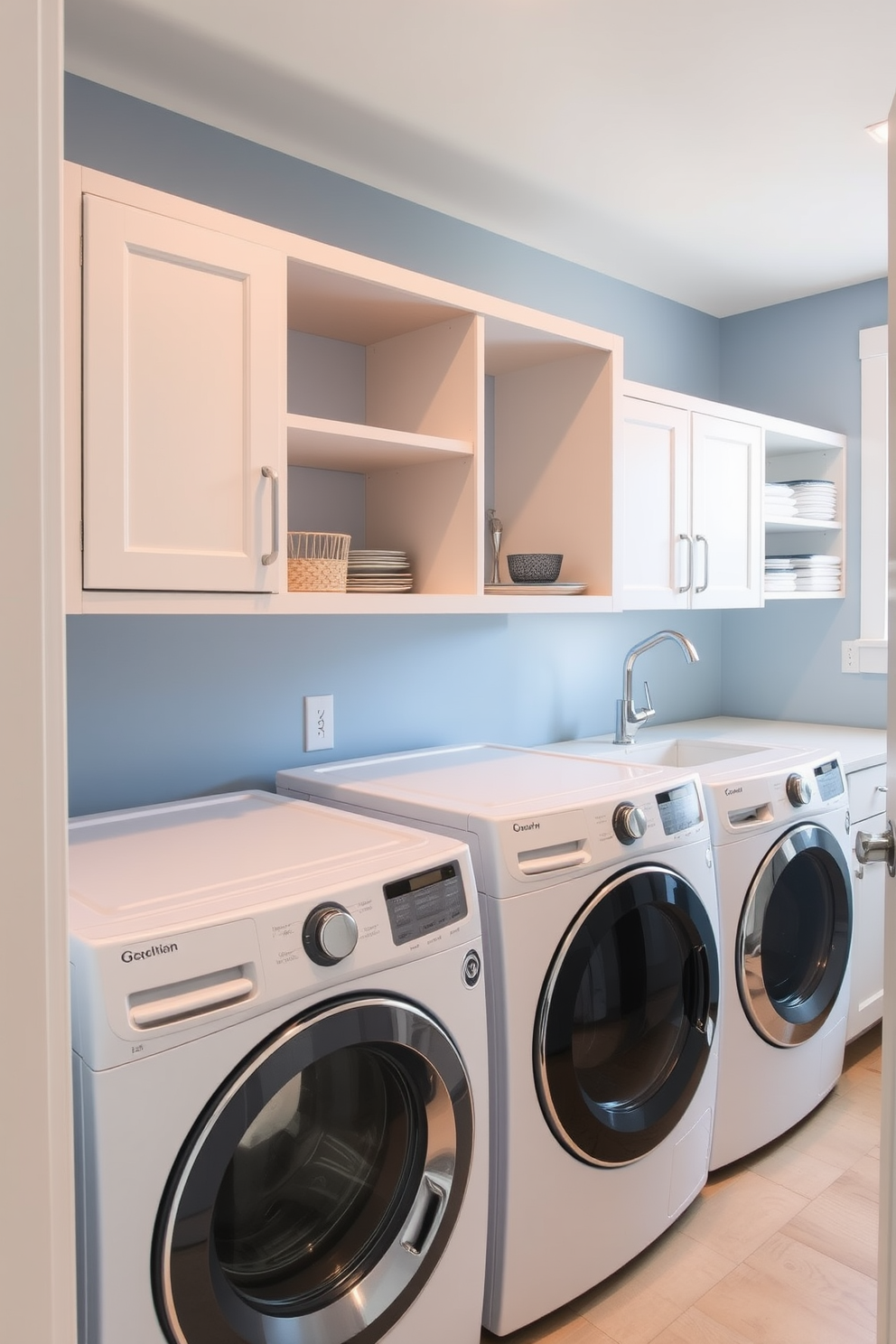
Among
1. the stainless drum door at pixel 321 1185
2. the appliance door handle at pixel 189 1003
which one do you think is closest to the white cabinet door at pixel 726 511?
the stainless drum door at pixel 321 1185

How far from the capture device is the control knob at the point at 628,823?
A: 1854 millimetres

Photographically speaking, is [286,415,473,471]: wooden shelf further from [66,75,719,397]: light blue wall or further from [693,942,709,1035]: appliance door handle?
[693,942,709,1035]: appliance door handle

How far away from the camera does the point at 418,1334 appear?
4.88 feet

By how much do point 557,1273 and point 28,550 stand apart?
5.63 feet

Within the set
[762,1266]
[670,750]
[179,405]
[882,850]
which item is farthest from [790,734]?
[179,405]

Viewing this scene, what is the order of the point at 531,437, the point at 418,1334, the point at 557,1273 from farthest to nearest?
the point at 531,437
the point at 557,1273
the point at 418,1334

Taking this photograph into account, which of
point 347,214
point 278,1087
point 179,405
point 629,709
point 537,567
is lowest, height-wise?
point 278,1087

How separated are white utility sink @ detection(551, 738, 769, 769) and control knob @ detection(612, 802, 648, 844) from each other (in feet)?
2.40

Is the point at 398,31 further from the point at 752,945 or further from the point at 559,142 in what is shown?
the point at 752,945

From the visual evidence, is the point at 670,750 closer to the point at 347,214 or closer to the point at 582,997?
the point at 582,997

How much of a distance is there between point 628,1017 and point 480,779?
57 cm

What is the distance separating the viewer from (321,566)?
6.17ft

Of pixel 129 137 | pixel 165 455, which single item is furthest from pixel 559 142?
pixel 165 455

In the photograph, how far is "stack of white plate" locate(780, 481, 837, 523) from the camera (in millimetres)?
3381
